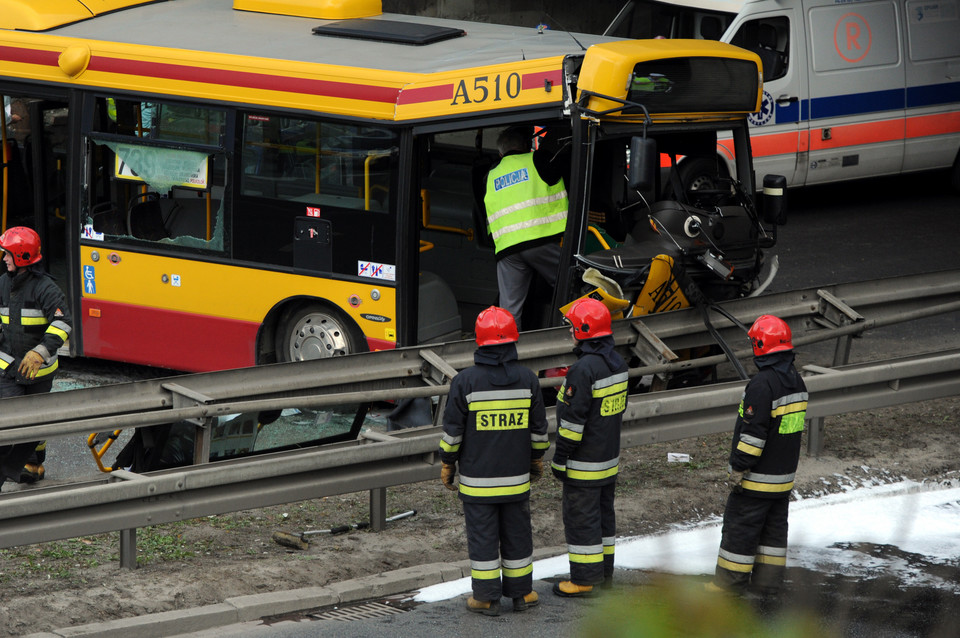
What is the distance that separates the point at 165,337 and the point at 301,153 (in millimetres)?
1839

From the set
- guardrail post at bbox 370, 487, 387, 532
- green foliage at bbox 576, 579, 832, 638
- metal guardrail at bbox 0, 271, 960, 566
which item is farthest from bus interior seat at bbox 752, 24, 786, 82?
green foliage at bbox 576, 579, 832, 638

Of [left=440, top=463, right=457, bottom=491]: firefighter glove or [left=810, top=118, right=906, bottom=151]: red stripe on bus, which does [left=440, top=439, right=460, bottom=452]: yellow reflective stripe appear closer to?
[left=440, top=463, right=457, bottom=491]: firefighter glove

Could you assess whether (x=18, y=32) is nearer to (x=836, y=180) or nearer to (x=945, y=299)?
(x=945, y=299)

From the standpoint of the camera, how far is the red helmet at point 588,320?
23.1 ft

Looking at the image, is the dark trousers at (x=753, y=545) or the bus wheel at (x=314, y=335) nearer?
the dark trousers at (x=753, y=545)

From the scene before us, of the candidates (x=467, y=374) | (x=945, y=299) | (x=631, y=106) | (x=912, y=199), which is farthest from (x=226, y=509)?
(x=912, y=199)

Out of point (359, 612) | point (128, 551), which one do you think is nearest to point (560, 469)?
point (359, 612)

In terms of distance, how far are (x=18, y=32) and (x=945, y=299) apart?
7491mm

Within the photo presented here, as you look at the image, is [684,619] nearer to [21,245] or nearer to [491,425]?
[491,425]

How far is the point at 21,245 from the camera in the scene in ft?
28.1

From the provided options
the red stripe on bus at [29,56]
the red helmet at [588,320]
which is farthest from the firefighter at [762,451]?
the red stripe on bus at [29,56]

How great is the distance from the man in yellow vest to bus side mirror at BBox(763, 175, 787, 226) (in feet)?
5.47

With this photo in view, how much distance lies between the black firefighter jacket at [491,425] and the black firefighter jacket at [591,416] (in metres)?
0.25

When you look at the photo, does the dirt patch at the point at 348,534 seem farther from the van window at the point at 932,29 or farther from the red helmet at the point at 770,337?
the van window at the point at 932,29
